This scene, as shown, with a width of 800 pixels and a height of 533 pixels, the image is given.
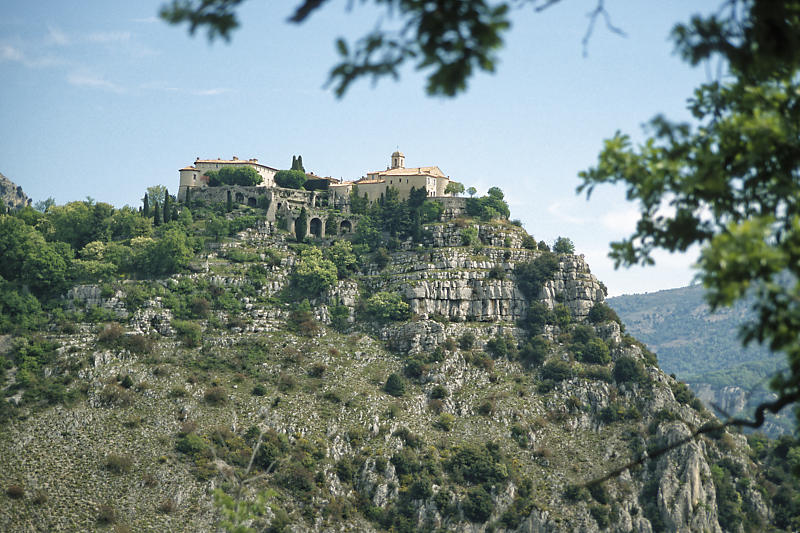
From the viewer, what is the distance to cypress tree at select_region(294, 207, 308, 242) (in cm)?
9038

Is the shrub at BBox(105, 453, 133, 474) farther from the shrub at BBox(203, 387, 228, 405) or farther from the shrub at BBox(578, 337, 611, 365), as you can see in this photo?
the shrub at BBox(578, 337, 611, 365)

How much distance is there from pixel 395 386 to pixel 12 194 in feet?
452

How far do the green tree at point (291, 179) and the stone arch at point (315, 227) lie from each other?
911 centimetres

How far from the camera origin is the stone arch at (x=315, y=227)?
94162 mm

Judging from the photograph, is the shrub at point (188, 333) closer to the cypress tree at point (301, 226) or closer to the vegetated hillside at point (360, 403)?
the vegetated hillside at point (360, 403)

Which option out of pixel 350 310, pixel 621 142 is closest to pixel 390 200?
pixel 350 310

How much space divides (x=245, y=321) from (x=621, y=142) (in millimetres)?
67368

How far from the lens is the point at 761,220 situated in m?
7.77

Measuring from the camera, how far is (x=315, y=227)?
94812 millimetres

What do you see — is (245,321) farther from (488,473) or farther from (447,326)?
(488,473)

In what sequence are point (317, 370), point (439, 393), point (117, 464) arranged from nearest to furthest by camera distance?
point (117, 464) < point (439, 393) < point (317, 370)

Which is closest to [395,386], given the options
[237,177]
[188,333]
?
[188,333]

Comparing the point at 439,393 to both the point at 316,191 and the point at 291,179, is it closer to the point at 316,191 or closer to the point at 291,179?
the point at 316,191

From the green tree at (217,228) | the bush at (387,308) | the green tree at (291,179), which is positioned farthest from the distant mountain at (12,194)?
the bush at (387,308)
